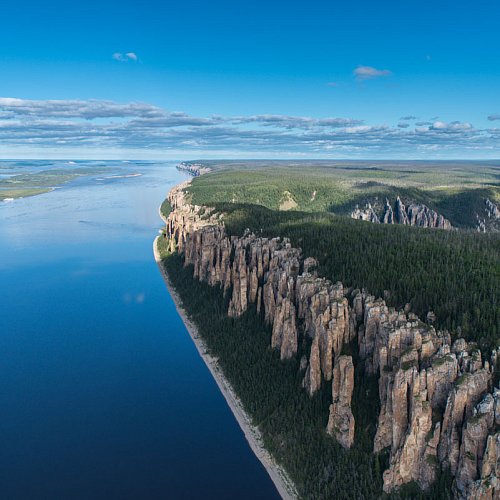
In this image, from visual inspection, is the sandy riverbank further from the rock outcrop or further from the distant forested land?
the distant forested land

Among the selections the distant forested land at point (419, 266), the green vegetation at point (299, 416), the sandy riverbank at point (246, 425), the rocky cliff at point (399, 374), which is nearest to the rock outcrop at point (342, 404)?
the rocky cliff at point (399, 374)

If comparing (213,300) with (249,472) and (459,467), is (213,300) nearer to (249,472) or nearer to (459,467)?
(249,472)

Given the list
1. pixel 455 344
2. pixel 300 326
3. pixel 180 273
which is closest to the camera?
pixel 455 344

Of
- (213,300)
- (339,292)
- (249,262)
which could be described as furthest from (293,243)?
(339,292)

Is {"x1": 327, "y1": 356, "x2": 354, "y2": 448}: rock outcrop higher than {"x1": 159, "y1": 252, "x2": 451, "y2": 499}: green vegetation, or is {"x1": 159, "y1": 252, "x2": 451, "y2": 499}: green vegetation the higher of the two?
{"x1": 327, "y1": 356, "x2": 354, "y2": 448}: rock outcrop

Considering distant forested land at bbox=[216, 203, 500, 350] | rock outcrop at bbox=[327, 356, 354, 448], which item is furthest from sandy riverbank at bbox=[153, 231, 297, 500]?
distant forested land at bbox=[216, 203, 500, 350]

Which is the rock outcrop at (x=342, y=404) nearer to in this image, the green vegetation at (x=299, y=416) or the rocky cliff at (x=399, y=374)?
the rocky cliff at (x=399, y=374)
